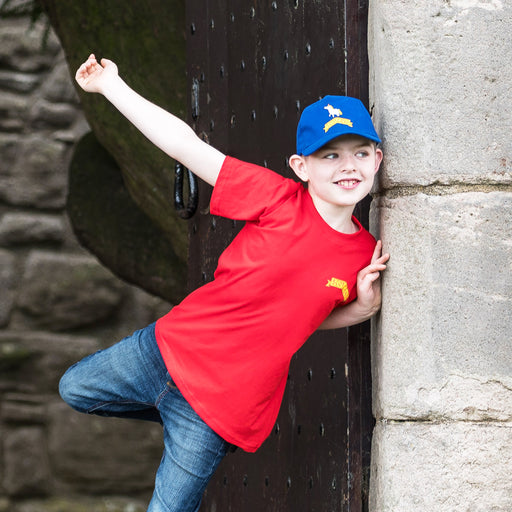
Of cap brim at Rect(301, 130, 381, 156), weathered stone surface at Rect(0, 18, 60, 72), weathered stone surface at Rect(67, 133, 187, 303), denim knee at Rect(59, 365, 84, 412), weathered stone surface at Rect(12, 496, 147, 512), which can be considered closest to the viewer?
cap brim at Rect(301, 130, 381, 156)

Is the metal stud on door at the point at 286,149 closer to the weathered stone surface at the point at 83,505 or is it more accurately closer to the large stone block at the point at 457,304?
the large stone block at the point at 457,304

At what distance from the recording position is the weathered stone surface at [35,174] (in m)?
5.23

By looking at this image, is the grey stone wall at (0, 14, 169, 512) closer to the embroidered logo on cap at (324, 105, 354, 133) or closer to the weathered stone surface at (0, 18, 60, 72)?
the weathered stone surface at (0, 18, 60, 72)

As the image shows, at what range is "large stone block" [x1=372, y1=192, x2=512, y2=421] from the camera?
2027mm

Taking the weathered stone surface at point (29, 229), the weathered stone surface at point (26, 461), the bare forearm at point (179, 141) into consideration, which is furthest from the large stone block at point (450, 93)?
the weathered stone surface at point (26, 461)

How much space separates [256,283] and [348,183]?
0.26 meters

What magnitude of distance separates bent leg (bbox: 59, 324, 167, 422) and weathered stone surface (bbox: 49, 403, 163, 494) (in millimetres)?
3210

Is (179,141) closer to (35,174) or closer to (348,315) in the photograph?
(348,315)

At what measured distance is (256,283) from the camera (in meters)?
1.96

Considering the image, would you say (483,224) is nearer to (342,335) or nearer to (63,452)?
(342,335)

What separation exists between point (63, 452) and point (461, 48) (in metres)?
3.90

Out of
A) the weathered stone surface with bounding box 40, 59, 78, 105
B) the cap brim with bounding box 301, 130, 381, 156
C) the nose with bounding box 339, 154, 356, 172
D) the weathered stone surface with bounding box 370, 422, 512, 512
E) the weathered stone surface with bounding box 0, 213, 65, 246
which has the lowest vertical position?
the weathered stone surface with bounding box 370, 422, 512, 512

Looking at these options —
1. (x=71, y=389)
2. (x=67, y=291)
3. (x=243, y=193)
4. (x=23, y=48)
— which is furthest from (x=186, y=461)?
(x=23, y=48)

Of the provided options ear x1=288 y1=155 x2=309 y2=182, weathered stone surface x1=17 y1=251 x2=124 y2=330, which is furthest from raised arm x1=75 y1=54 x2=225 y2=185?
weathered stone surface x1=17 y1=251 x2=124 y2=330
